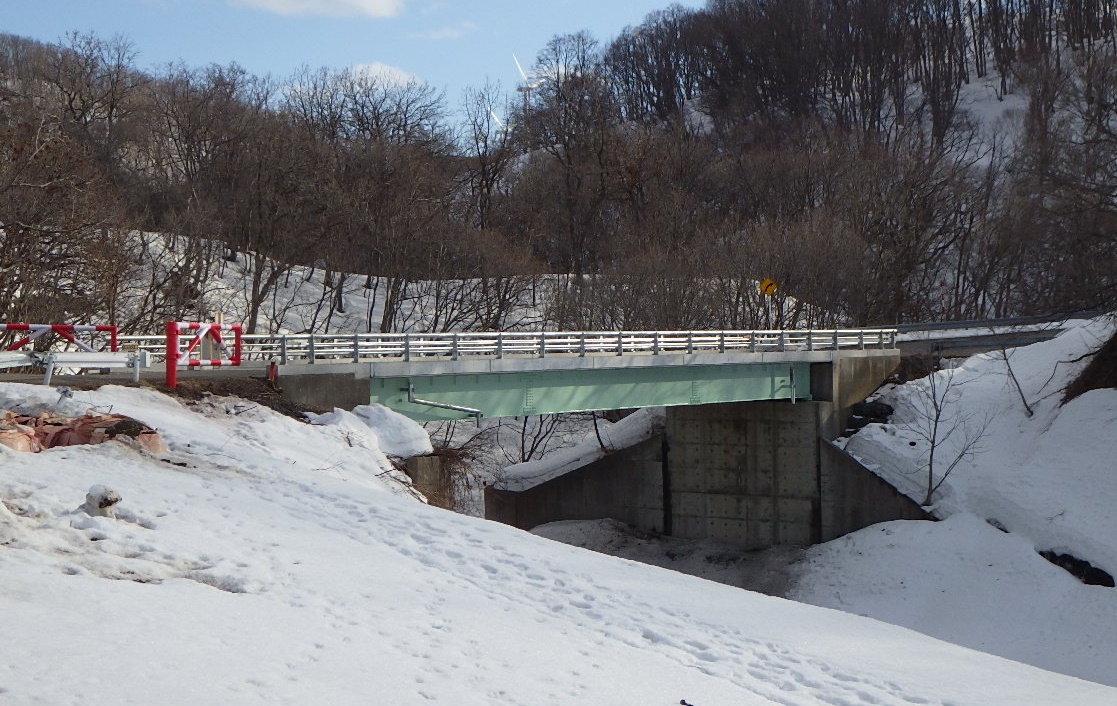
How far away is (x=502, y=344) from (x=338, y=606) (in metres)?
14.6

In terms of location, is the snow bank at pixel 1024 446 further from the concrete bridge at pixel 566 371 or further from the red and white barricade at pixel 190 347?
the red and white barricade at pixel 190 347

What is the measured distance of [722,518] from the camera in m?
33.9

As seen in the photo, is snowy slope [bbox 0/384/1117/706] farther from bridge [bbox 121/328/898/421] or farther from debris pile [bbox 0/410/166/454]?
bridge [bbox 121/328/898/421]

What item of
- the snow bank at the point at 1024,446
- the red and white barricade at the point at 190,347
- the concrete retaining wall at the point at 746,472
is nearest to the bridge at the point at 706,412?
the concrete retaining wall at the point at 746,472

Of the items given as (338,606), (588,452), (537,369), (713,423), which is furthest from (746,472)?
(338,606)

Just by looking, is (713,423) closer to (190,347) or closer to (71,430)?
(190,347)

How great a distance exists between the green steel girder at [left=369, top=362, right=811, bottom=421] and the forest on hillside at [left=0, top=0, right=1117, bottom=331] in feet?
31.0

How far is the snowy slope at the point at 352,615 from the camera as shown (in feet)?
22.8

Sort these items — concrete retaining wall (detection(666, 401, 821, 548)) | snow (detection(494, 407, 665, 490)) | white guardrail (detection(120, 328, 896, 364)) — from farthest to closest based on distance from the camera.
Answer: snow (detection(494, 407, 665, 490)) < concrete retaining wall (detection(666, 401, 821, 548)) < white guardrail (detection(120, 328, 896, 364))

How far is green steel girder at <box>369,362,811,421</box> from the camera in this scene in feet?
70.7

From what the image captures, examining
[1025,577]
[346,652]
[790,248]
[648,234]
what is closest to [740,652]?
[346,652]

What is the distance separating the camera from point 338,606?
894cm

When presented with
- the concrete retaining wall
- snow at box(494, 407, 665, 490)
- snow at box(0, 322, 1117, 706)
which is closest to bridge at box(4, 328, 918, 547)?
the concrete retaining wall

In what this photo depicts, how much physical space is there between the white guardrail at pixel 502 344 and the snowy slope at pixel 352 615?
18.7 ft
